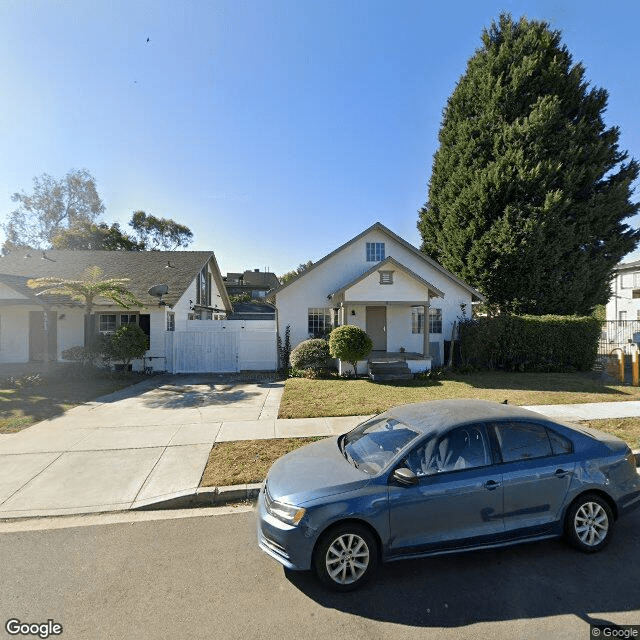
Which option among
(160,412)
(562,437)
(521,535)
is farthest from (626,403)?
(160,412)

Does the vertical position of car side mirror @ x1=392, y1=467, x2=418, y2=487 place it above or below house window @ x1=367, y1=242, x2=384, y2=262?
below

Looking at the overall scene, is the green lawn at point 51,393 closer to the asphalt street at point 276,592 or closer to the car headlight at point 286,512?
the asphalt street at point 276,592

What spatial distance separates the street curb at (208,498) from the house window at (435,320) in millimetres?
14851

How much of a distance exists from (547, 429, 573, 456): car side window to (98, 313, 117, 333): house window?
17.5 meters

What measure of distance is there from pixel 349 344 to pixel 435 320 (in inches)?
250

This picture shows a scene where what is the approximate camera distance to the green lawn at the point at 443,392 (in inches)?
382

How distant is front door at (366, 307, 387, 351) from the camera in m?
17.7

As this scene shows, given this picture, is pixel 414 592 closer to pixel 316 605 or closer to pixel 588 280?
pixel 316 605

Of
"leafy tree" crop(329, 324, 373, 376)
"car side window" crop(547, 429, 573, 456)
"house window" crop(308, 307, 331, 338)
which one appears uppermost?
"house window" crop(308, 307, 331, 338)

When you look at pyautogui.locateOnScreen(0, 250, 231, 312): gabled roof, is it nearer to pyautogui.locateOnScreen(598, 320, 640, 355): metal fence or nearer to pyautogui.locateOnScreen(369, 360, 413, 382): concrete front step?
pyautogui.locateOnScreen(369, 360, 413, 382): concrete front step

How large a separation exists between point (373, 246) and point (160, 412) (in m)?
12.7

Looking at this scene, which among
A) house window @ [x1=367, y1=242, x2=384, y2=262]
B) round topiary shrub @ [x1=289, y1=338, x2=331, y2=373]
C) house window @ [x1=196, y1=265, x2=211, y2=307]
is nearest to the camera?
round topiary shrub @ [x1=289, y1=338, x2=331, y2=373]

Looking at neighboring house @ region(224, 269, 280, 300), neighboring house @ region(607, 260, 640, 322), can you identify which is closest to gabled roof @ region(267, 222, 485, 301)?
neighboring house @ region(607, 260, 640, 322)

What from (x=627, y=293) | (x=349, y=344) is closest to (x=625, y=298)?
(x=627, y=293)
